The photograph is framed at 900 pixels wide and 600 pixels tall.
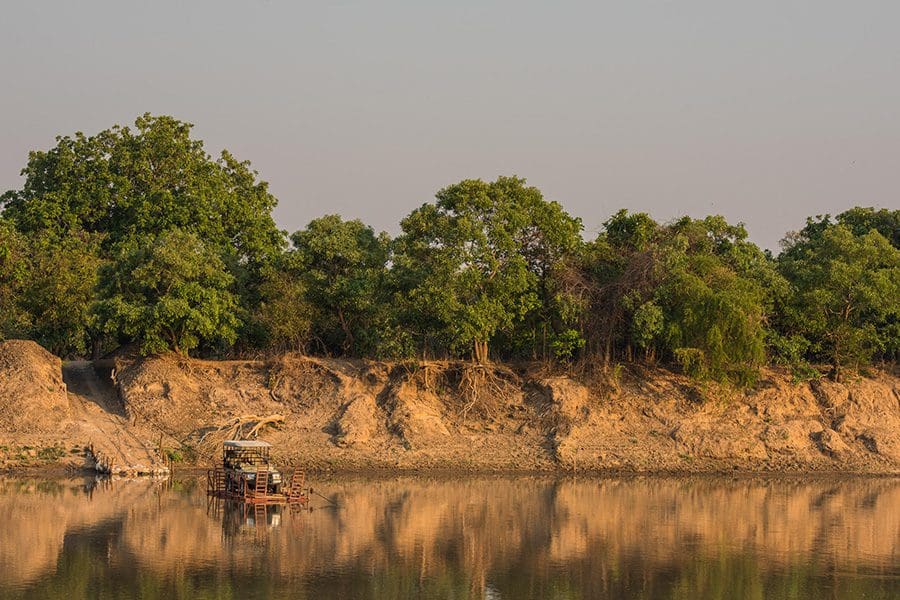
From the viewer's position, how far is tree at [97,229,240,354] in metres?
56.7

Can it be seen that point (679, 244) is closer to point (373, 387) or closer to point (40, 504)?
point (373, 387)

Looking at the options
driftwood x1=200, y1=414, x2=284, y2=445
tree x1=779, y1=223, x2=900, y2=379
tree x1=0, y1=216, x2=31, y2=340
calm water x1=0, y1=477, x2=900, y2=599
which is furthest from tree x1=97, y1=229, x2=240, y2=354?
tree x1=779, y1=223, x2=900, y2=379

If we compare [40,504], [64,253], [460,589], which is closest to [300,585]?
[460,589]

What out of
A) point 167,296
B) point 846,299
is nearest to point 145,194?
point 167,296

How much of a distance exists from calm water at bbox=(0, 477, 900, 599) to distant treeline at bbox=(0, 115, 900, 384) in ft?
30.4

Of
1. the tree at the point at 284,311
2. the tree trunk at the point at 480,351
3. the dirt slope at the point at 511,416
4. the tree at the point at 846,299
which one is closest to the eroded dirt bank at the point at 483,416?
the dirt slope at the point at 511,416

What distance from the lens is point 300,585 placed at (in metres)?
29.9

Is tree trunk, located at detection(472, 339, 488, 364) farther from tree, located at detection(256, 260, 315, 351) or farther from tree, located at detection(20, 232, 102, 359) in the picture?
tree, located at detection(20, 232, 102, 359)

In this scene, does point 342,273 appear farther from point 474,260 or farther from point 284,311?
point 474,260

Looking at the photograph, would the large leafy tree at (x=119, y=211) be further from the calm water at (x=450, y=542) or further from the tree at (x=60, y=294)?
the calm water at (x=450, y=542)

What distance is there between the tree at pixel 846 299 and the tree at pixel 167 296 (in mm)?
28362

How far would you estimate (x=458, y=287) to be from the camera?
190 ft

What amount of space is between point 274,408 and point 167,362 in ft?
18.8

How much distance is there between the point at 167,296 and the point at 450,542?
82.9 ft
